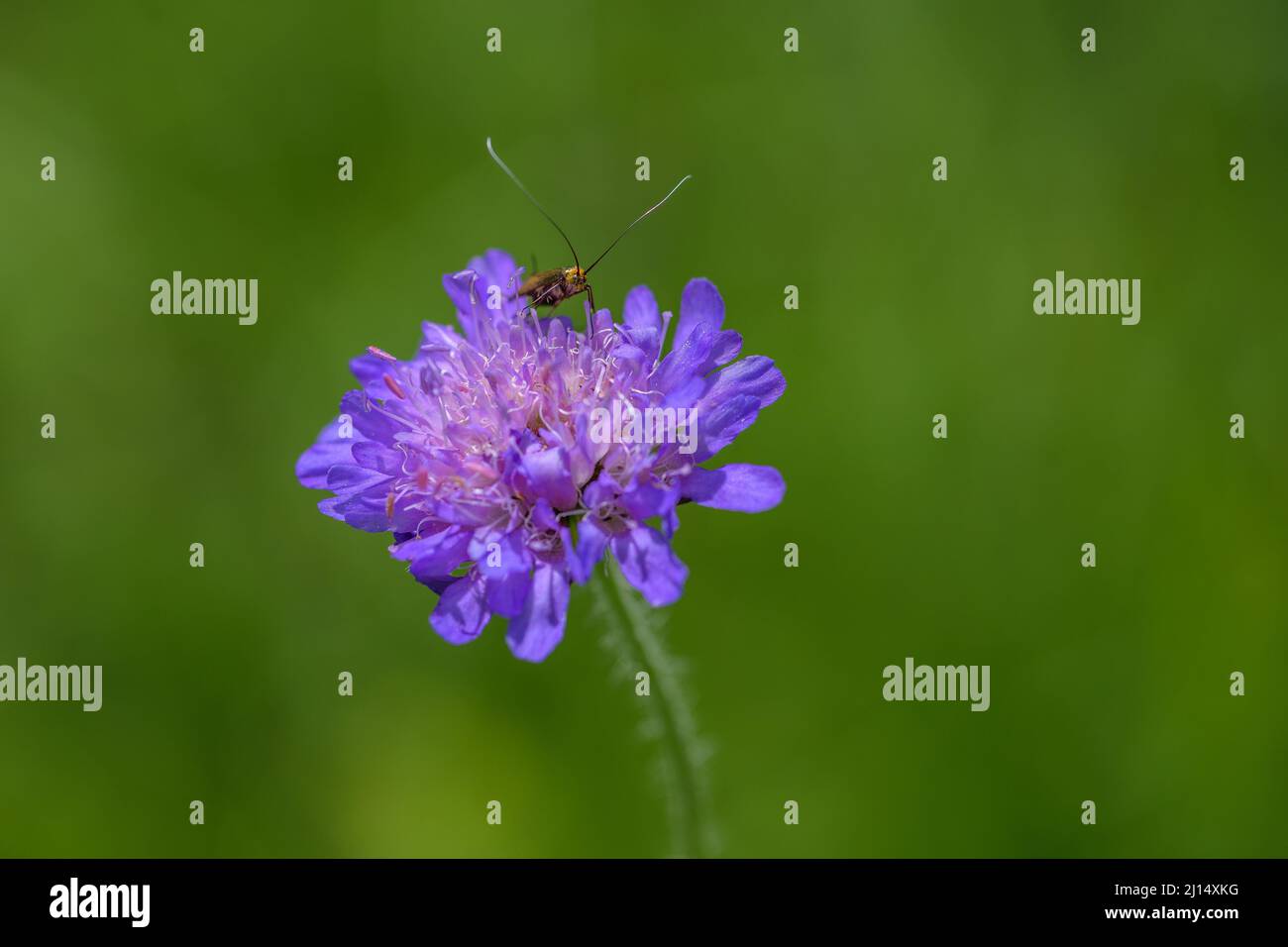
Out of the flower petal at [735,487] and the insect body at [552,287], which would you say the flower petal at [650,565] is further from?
the insect body at [552,287]

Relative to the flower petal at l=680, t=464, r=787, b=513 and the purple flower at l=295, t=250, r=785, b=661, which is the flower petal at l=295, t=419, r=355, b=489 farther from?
the flower petal at l=680, t=464, r=787, b=513

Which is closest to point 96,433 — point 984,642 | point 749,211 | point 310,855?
point 310,855

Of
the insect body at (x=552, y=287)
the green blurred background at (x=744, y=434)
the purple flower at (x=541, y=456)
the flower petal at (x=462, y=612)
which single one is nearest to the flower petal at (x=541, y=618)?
the purple flower at (x=541, y=456)

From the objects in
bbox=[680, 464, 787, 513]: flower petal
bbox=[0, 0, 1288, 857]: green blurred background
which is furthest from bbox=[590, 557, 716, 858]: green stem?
bbox=[0, 0, 1288, 857]: green blurred background
